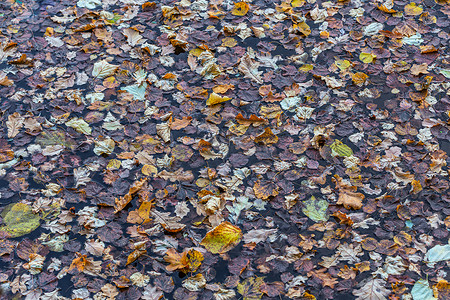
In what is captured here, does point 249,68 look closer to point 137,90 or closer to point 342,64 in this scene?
point 342,64

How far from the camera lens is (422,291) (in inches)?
88.2

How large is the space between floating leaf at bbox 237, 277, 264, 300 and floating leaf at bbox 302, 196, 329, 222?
20.4 inches

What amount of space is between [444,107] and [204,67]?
6.09ft

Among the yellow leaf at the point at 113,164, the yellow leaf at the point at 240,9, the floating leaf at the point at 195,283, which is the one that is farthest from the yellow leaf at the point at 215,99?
the floating leaf at the point at 195,283

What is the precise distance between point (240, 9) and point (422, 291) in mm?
2781

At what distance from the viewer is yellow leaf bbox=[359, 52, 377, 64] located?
134 inches

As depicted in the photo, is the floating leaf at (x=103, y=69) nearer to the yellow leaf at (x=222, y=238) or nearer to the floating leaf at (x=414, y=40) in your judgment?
the yellow leaf at (x=222, y=238)

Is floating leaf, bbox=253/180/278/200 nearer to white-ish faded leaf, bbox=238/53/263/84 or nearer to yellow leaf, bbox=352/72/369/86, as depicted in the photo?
white-ish faded leaf, bbox=238/53/263/84

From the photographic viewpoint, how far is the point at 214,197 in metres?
2.61

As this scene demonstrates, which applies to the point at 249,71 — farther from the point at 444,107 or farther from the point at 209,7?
the point at 444,107

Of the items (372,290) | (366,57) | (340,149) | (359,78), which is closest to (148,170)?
(340,149)

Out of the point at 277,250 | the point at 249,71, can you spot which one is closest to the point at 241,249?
the point at 277,250

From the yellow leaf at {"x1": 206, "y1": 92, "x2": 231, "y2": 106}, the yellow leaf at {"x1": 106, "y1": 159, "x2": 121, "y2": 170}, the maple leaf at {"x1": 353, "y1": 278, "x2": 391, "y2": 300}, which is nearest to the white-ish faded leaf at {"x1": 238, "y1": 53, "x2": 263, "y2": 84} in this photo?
the yellow leaf at {"x1": 206, "y1": 92, "x2": 231, "y2": 106}

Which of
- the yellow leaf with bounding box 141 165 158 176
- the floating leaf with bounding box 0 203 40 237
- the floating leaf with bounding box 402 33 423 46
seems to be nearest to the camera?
the floating leaf with bounding box 0 203 40 237
